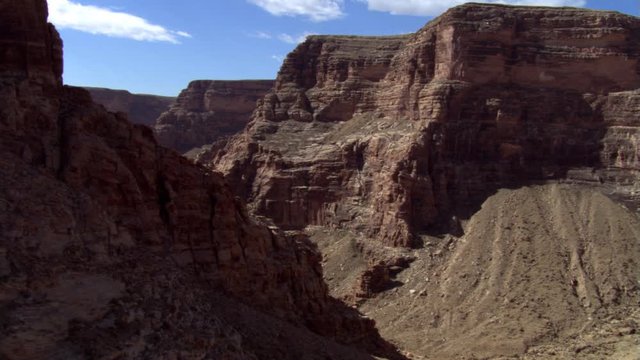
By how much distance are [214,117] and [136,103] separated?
94.7 feet

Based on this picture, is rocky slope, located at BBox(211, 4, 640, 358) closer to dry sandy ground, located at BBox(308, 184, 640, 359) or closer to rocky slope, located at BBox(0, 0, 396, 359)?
dry sandy ground, located at BBox(308, 184, 640, 359)

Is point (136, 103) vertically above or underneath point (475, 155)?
above

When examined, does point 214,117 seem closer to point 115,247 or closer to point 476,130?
point 476,130

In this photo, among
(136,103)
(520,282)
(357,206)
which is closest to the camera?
(520,282)

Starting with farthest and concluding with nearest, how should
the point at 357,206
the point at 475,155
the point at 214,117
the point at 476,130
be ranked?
the point at 214,117
the point at 357,206
the point at 475,155
the point at 476,130

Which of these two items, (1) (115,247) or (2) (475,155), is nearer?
(1) (115,247)

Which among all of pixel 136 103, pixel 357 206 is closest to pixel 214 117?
pixel 136 103

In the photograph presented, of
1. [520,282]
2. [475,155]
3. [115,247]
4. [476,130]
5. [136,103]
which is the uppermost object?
[136,103]

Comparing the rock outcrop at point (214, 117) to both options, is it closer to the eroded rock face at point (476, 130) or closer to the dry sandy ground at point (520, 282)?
the eroded rock face at point (476, 130)

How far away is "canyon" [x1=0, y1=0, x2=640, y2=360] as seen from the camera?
84.7 feet

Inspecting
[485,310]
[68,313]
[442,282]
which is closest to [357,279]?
[442,282]

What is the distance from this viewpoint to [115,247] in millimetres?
27359

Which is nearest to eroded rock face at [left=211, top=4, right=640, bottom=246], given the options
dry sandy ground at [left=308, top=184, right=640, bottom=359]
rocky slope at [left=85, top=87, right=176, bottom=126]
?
dry sandy ground at [left=308, top=184, right=640, bottom=359]

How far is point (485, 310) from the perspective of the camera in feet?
206
